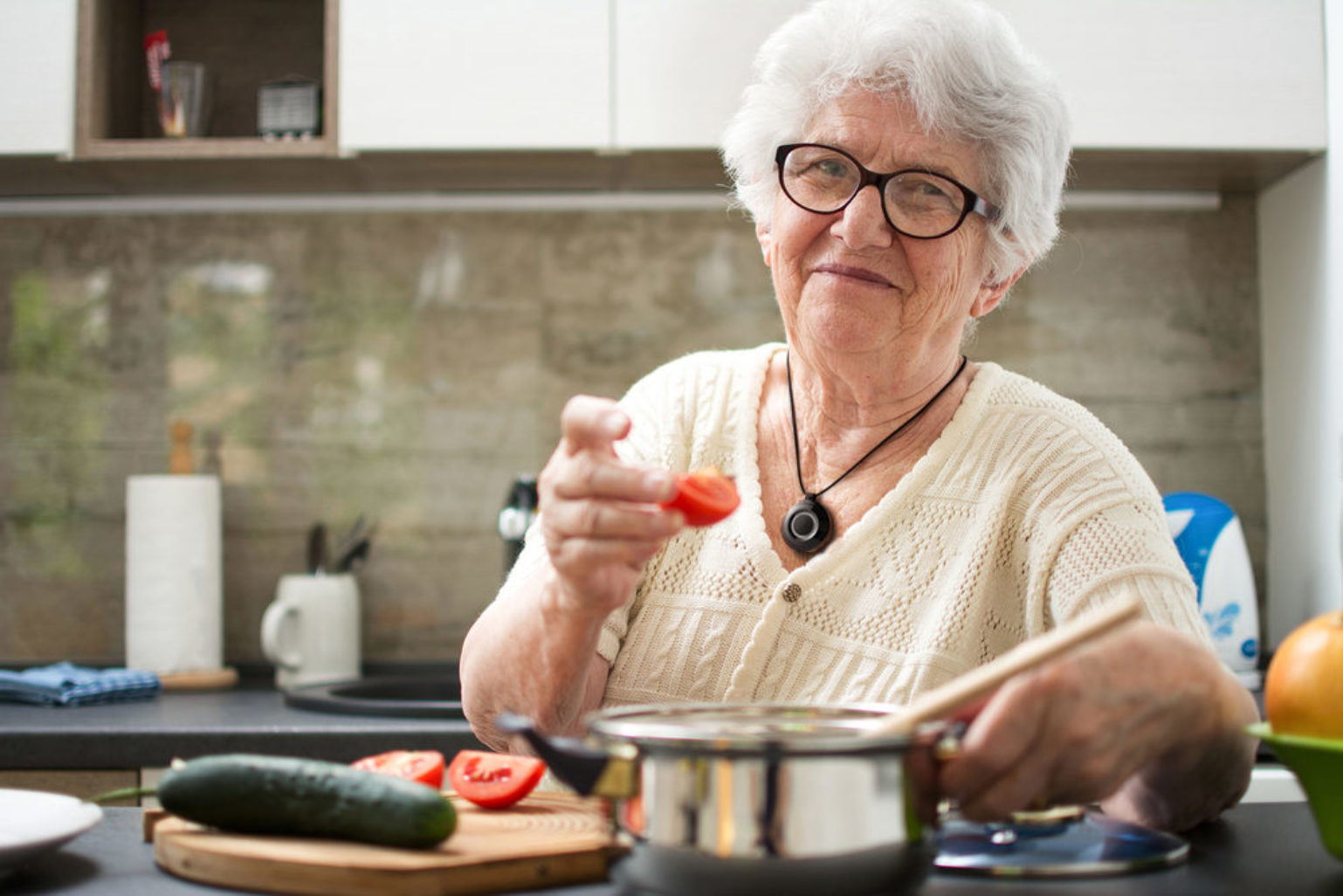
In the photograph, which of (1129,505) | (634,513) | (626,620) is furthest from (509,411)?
(634,513)

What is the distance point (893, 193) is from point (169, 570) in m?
1.44

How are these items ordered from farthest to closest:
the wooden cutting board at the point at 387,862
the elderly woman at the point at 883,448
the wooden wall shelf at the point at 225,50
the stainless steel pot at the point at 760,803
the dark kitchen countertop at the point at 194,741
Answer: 1. the wooden wall shelf at the point at 225,50
2. the dark kitchen countertop at the point at 194,741
3. the elderly woman at the point at 883,448
4. the wooden cutting board at the point at 387,862
5. the stainless steel pot at the point at 760,803

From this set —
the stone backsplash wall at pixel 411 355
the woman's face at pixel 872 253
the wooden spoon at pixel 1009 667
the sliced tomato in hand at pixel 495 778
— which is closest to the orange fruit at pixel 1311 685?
the wooden spoon at pixel 1009 667

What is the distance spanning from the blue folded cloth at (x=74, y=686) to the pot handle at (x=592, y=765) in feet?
5.11

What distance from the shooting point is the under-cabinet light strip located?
7.84ft

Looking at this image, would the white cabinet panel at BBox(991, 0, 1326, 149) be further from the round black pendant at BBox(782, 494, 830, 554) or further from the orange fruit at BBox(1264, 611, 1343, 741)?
the orange fruit at BBox(1264, 611, 1343, 741)

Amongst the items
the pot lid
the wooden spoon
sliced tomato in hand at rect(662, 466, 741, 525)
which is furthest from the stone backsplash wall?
the wooden spoon

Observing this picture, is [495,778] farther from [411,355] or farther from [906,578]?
[411,355]

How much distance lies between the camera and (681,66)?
2.07 m

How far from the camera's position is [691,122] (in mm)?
2068

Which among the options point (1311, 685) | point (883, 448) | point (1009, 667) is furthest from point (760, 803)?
point (883, 448)

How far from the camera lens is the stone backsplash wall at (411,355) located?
2.37m

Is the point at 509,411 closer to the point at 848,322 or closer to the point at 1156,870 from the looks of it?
the point at 848,322

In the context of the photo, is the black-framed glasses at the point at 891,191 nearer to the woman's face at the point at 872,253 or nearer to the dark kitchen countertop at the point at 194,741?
the woman's face at the point at 872,253
